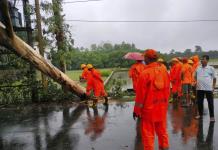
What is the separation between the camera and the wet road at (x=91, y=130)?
6828 mm

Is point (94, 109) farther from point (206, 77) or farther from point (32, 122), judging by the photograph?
point (206, 77)

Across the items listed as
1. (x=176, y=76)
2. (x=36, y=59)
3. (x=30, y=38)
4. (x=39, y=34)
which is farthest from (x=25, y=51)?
→ (x=176, y=76)

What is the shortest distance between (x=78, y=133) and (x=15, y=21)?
6139mm

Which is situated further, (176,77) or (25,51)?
(176,77)

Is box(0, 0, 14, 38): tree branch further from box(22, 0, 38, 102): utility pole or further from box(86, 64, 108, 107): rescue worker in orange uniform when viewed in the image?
box(86, 64, 108, 107): rescue worker in orange uniform

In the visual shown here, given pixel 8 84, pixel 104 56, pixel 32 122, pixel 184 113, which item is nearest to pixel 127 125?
pixel 184 113

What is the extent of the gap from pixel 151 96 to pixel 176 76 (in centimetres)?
676

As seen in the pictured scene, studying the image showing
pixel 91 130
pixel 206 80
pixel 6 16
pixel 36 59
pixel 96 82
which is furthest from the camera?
pixel 96 82

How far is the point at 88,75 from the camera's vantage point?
11.6 m

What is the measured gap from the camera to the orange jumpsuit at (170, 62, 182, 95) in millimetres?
11522

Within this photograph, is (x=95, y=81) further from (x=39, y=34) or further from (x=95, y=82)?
A: (x=39, y=34)

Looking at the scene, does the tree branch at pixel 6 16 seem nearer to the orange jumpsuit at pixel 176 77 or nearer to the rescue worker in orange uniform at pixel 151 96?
the rescue worker in orange uniform at pixel 151 96

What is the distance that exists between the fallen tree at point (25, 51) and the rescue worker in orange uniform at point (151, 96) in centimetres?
459

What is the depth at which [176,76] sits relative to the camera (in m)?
11.8
